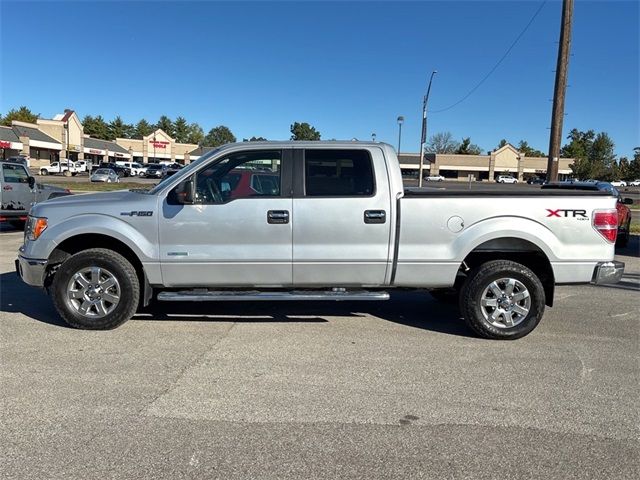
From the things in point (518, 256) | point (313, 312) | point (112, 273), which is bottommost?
point (313, 312)

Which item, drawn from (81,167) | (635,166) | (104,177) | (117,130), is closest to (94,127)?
(117,130)

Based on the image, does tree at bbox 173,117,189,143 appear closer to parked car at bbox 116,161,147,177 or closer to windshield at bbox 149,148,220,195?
parked car at bbox 116,161,147,177

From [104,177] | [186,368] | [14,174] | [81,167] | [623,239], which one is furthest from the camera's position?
[81,167]

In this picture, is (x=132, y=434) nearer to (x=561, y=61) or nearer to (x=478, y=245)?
(x=478, y=245)

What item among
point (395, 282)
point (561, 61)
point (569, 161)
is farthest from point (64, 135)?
point (569, 161)

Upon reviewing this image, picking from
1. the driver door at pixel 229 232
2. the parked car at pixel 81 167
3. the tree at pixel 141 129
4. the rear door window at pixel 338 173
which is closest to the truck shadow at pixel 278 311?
the driver door at pixel 229 232

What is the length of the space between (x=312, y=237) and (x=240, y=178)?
100 cm

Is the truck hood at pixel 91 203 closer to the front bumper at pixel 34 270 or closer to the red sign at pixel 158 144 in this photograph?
the front bumper at pixel 34 270

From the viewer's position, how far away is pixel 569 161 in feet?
332

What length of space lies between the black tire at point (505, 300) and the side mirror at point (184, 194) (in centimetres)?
300

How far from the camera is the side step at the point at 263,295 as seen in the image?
5223mm

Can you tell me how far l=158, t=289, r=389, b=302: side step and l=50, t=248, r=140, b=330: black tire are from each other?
13.3 inches

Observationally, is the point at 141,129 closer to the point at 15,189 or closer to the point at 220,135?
the point at 220,135

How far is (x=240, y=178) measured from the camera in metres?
5.37
